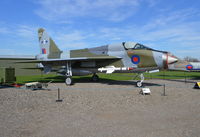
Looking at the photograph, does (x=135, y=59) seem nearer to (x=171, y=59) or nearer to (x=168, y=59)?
(x=168, y=59)

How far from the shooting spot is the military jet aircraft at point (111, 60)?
11680 mm

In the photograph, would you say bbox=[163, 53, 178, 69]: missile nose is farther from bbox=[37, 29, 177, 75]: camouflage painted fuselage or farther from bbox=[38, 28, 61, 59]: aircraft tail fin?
bbox=[38, 28, 61, 59]: aircraft tail fin

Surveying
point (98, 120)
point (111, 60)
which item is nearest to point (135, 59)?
point (111, 60)

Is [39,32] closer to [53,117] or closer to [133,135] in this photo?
[53,117]

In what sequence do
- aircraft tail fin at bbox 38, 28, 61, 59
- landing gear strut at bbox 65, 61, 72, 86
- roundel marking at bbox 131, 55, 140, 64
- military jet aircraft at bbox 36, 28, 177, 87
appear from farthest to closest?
aircraft tail fin at bbox 38, 28, 61, 59, landing gear strut at bbox 65, 61, 72, 86, roundel marking at bbox 131, 55, 140, 64, military jet aircraft at bbox 36, 28, 177, 87

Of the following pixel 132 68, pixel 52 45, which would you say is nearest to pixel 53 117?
pixel 132 68

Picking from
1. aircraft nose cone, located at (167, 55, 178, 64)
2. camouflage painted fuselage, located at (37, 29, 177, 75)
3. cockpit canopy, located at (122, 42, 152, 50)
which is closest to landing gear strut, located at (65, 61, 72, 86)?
camouflage painted fuselage, located at (37, 29, 177, 75)

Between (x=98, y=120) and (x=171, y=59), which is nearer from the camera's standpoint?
(x=98, y=120)

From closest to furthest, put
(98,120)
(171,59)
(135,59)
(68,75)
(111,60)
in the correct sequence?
(98,120) → (171,59) → (135,59) → (111,60) → (68,75)

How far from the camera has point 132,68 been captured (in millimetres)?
12375

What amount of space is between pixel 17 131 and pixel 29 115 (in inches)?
51.0

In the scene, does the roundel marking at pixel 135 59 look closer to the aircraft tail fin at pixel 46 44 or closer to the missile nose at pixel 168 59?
the missile nose at pixel 168 59

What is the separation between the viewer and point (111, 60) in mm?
13352

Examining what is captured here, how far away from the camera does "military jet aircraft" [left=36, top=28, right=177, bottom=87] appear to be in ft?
38.3
